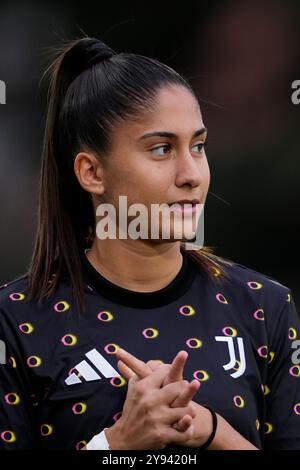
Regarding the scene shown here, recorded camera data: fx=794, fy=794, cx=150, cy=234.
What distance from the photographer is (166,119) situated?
1.60m

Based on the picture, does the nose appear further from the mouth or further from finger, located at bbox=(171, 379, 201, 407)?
finger, located at bbox=(171, 379, 201, 407)

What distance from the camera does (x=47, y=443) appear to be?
1.57 meters

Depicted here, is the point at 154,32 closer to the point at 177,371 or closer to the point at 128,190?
the point at 128,190

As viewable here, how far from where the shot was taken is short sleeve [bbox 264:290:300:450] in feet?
5.40

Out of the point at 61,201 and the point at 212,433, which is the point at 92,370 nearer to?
the point at 212,433

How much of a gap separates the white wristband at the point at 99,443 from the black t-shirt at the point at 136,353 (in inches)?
1.4

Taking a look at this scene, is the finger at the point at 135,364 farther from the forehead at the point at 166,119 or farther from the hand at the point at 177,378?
the forehead at the point at 166,119

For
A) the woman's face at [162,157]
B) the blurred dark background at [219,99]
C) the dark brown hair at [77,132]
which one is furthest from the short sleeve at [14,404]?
the blurred dark background at [219,99]

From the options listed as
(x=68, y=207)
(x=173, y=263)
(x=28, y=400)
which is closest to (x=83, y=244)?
(x=68, y=207)

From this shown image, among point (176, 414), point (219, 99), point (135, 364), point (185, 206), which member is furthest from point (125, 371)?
point (219, 99)

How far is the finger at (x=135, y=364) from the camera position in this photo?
4.84 ft

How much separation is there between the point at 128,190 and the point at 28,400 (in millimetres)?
468

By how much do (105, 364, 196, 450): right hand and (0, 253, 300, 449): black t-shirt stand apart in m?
0.10
